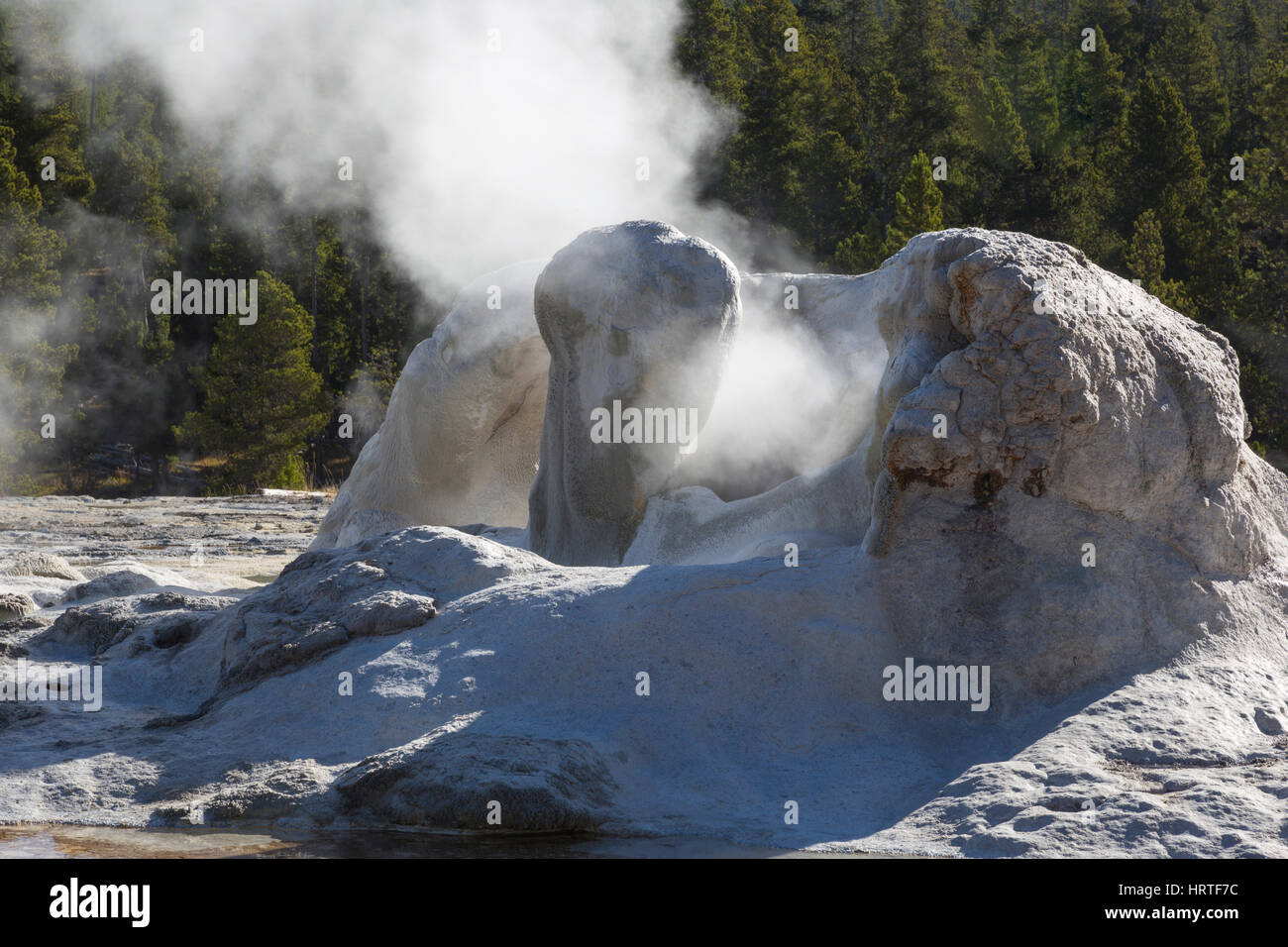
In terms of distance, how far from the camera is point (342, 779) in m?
4.17

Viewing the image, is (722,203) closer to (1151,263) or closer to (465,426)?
(1151,263)

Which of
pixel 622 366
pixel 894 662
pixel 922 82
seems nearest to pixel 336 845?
pixel 894 662

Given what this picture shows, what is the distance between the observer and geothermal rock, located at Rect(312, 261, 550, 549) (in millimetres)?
8789

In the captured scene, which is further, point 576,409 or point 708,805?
point 576,409

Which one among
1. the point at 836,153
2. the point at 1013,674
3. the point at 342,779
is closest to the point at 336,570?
the point at 342,779

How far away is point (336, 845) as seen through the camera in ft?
12.3

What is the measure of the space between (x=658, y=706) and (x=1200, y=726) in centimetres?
165

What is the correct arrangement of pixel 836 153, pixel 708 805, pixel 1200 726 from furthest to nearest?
pixel 836 153 → pixel 1200 726 → pixel 708 805

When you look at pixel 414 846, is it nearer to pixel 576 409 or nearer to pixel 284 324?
pixel 576 409

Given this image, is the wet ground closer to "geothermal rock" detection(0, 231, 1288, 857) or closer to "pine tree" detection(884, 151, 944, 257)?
"geothermal rock" detection(0, 231, 1288, 857)

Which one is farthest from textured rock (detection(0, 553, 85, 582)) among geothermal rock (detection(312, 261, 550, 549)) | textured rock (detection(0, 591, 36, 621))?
geothermal rock (detection(312, 261, 550, 549))

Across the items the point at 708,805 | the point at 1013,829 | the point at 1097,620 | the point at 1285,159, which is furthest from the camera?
the point at 1285,159

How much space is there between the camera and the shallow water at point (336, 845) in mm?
3652

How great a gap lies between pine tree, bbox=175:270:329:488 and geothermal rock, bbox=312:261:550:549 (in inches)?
707
